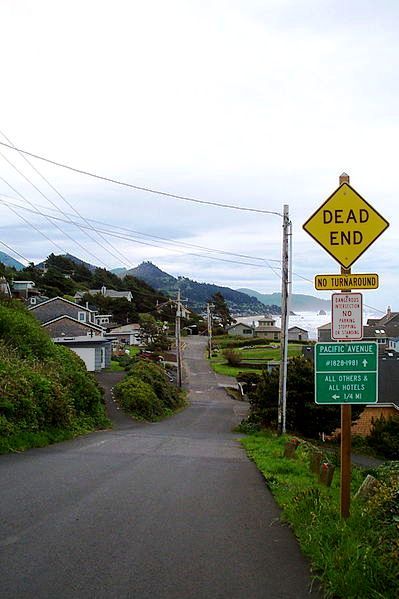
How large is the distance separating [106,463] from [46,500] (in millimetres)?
3935

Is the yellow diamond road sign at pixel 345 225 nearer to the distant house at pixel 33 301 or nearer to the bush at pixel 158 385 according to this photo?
the bush at pixel 158 385

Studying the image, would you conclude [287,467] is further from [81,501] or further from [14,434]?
[14,434]

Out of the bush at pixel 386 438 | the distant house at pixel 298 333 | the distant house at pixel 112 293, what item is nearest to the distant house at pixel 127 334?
the distant house at pixel 112 293

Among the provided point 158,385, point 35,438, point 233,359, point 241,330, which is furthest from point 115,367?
point 241,330

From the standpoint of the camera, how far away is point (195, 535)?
6316 millimetres

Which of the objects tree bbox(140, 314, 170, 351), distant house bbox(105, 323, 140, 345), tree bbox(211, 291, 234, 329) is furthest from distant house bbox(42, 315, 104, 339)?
tree bbox(211, 291, 234, 329)

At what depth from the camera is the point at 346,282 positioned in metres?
6.47

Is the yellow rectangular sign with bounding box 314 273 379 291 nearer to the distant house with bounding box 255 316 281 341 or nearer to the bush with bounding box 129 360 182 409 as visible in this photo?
the bush with bounding box 129 360 182 409

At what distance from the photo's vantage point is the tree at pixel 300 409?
26.4 m

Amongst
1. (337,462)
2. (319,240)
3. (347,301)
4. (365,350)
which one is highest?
(319,240)

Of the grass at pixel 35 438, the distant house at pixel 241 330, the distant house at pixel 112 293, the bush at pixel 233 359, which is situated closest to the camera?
the grass at pixel 35 438

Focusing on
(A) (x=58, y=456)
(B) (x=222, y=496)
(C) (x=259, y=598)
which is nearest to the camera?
(C) (x=259, y=598)

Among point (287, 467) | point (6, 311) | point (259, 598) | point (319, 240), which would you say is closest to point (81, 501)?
point (259, 598)

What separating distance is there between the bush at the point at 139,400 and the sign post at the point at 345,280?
24891 mm
